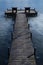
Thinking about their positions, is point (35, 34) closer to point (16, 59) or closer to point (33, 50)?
point (33, 50)

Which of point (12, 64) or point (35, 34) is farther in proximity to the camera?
point (35, 34)

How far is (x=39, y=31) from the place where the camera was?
108 feet

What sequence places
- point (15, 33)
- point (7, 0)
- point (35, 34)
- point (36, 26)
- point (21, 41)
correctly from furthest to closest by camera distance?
point (7, 0) → point (36, 26) → point (35, 34) → point (15, 33) → point (21, 41)

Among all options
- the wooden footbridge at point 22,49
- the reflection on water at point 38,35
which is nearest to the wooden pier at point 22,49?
the wooden footbridge at point 22,49

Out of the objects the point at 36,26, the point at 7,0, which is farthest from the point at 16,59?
the point at 7,0

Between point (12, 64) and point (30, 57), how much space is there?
6.78 feet

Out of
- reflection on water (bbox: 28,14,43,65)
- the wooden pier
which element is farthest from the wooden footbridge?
reflection on water (bbox: 28,14,43,65)

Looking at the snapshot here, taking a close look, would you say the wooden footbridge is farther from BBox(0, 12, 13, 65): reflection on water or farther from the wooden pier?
BBox(0, 12, 13, 65): reflection on water

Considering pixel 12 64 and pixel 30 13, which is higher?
pixel 30 13

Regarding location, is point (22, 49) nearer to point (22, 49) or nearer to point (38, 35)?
point (22, 49)

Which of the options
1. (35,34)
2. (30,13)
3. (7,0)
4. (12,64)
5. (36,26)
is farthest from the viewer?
(7,0)

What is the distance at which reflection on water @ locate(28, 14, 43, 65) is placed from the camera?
23.5m

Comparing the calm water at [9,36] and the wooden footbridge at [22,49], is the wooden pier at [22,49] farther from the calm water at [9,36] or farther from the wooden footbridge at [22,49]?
the calm water at [9,36]

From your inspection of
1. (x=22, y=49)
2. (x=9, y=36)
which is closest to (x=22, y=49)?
(x=22, y=49)
